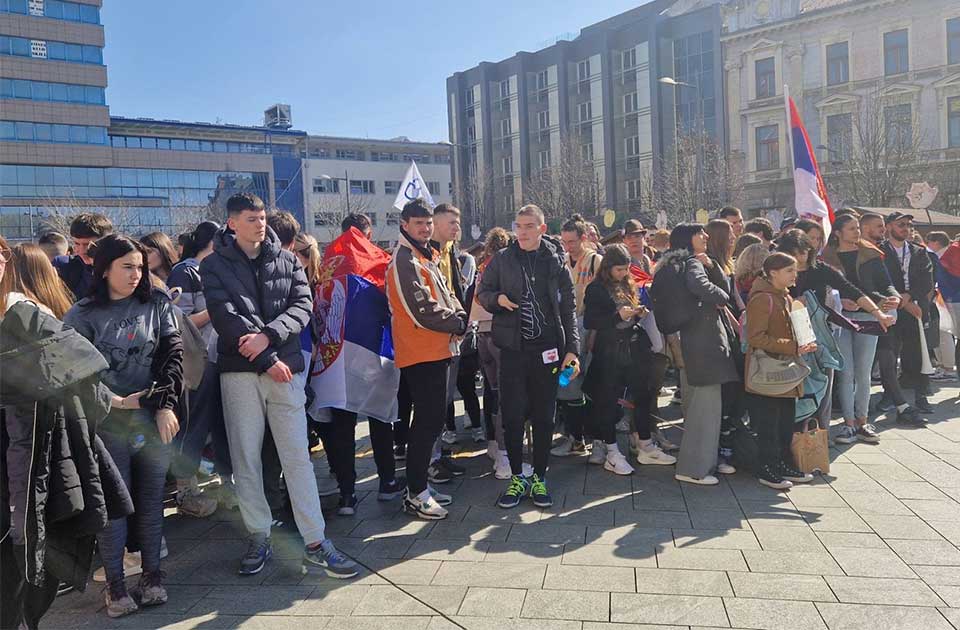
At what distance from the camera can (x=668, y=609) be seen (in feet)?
11.7

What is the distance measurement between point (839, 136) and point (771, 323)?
111 feet

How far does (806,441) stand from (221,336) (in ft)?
14.1

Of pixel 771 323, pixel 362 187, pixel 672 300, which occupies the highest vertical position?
pixel 362 187

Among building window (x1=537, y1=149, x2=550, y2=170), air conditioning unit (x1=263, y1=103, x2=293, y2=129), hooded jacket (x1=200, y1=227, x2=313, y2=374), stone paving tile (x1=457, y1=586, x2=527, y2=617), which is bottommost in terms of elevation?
stone paving tile (x1=457, y1=586, x2=527, y2=617)

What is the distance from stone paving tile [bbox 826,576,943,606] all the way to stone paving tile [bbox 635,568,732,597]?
57 centimetres

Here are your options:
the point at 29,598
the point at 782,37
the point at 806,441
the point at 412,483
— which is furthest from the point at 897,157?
the point at 29,598

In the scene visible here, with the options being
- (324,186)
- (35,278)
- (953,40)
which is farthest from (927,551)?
(324,186)

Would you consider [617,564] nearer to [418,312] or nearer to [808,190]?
[418,312]

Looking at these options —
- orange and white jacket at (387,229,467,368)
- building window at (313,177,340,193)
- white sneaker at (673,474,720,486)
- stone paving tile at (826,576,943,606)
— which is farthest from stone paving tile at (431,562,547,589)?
building window at (313,177,340,193)

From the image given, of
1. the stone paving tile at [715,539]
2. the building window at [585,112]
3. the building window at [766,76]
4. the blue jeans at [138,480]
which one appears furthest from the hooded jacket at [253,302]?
the building window at [585,112]

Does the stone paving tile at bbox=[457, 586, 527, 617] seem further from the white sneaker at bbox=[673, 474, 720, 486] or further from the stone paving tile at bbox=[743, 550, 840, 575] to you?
the white sneaker at bbox=[673, 474, 720, 486]

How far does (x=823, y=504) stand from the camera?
5000 millimetres

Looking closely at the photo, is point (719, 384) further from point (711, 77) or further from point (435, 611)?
point (711, 77)

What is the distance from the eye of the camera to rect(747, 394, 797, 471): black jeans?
549cm
